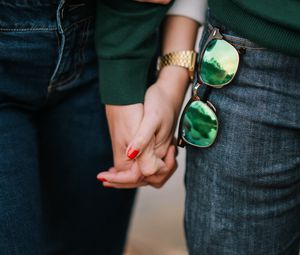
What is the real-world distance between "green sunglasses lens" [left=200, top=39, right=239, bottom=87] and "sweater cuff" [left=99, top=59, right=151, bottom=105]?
0.13m

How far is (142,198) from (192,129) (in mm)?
1273

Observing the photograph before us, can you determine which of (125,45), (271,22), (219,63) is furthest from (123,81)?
(271,22)

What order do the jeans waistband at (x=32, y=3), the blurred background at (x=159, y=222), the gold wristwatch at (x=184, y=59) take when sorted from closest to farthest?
the jeans waistband at (x=32, y=3), the gold wristwatch at (x=184, y=59), the blurred background at (x=159, y=222)

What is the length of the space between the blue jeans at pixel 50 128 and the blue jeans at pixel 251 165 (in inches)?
10.1

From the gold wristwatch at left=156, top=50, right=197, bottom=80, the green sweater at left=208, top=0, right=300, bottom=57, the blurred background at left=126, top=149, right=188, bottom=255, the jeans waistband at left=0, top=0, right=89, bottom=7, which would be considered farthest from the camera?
the blurred background at left=126, top=149, right=188, bottom=255

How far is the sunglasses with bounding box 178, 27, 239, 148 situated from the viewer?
83 centimetres

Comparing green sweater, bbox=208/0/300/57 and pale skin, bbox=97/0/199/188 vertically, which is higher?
green sweater, bbox=208/0/300/57

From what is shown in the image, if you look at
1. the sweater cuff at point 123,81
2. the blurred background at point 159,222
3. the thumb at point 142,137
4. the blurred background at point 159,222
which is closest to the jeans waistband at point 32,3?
the sweater cuff at point 123,81

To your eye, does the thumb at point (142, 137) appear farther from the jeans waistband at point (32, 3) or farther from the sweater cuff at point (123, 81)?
the jeans waistband at point (32, 3)

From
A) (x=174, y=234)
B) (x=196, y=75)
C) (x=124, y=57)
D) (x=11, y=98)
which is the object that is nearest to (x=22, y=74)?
(x=11, y=98)

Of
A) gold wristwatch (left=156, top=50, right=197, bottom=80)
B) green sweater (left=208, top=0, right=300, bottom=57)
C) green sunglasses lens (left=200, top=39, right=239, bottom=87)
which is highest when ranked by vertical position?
green sweater (left=208, top=0, right=300, bottom=57)

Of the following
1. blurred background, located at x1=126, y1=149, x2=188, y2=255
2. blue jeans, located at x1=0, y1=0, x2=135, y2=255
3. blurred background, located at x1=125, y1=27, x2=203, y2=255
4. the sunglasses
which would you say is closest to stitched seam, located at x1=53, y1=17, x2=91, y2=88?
blue jeans, located at x1=0, y1=0, x2=135, y2=255

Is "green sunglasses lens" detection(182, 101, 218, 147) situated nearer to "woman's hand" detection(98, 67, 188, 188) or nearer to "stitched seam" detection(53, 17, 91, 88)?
"woman's hand" detection(98, 67, 188, 188)

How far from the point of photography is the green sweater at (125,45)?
896 millimetres
